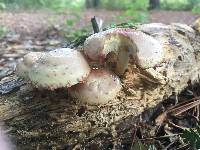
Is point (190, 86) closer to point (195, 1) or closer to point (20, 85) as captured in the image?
point (20, 85)

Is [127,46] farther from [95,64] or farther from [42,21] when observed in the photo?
[42,21]

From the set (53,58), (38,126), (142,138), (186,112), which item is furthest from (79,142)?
(186,112)

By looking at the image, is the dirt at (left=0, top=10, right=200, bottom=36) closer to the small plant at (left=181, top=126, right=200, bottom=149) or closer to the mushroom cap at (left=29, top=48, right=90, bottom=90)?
the mushroom cap at (left=29, top=48, right=90, bottom=90)

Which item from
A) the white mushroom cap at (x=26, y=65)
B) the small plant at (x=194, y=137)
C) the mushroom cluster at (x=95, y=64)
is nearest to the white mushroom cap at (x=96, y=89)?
the mushroom cluster at (x=95, y=64)

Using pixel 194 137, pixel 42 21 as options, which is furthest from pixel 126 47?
pixel 42 21

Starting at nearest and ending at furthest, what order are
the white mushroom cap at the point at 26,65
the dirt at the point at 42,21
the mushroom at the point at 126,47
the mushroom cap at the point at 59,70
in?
the mushroom cap at the point at 59,70 < the mushroom at the point at 126,47 < the white mushroom cap at the point at 26,65 < the dirt at the point at 42,21

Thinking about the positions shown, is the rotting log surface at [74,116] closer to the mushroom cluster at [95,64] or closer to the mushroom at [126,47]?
the mushroom cluster at [95,64]

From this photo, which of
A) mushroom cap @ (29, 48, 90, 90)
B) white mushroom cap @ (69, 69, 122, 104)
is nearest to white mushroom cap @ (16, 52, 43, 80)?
mushroom cap @ (29, 48, 90, 90)
